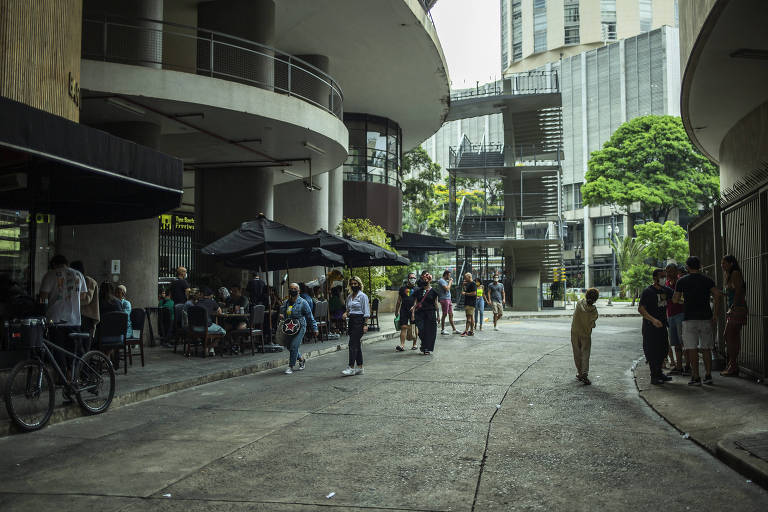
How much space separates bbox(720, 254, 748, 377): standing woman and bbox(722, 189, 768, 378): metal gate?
0.55 ft

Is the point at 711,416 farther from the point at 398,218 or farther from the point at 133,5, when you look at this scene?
the point at 398,218

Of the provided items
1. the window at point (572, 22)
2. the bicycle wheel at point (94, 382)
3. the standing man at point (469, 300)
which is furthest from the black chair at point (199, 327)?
the window at point (572, 22)

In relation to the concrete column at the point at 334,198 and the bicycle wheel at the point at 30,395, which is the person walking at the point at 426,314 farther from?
the concrete column at the point at 334,198

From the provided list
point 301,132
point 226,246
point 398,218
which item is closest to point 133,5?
point 301,132

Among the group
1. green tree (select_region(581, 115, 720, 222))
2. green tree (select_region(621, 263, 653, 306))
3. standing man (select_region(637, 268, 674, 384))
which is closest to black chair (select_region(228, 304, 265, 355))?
standing man (select_region(637, 268, 674, 384))

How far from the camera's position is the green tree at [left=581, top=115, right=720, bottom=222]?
48.5 metres

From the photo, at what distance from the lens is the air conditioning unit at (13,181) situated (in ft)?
31.2

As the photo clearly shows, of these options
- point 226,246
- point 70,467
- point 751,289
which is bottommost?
point 70,467

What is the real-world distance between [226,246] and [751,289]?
9508 millimetres

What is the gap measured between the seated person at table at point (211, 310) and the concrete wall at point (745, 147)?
34.0ft

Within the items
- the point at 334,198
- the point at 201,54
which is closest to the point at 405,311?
the point at 201,54

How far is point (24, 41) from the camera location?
9375 millimetres

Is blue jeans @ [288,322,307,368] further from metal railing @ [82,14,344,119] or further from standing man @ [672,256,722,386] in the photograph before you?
metal railing @ [82,14,344,119]

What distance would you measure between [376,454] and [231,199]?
1764 centimetres
